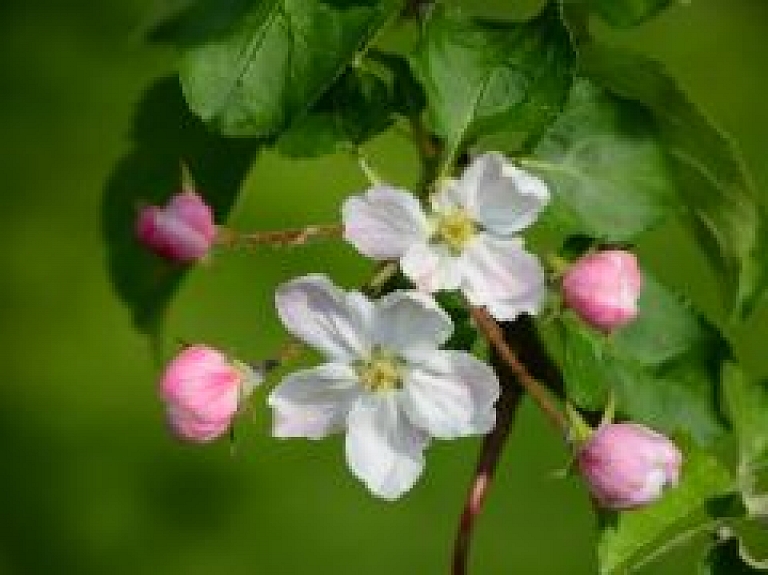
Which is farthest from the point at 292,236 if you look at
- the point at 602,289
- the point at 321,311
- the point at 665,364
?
the point at 665,364

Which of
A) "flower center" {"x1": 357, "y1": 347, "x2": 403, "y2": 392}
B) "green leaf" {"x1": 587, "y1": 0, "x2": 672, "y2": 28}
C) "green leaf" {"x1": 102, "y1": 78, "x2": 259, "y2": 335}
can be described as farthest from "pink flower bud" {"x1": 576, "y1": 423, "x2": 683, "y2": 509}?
"green leaf" {"x1": 102, "y1": 78, "x2": 259, "y2": 335}

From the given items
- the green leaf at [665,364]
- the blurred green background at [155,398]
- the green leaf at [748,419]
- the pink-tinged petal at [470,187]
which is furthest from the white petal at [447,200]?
the blurred green background at [155,398]

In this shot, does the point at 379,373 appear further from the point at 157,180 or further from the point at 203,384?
the point at 157,180

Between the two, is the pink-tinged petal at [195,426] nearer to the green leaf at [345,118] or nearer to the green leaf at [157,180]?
the green leaf at [345,118]

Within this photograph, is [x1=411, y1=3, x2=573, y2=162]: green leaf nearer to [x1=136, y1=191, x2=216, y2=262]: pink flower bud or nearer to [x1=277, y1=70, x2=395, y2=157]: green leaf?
[x1=277, y1=70, x2=395, y2=157]: green leaf

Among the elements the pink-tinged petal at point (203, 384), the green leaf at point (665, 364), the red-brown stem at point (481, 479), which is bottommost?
the green leaf at point (665, 364)
